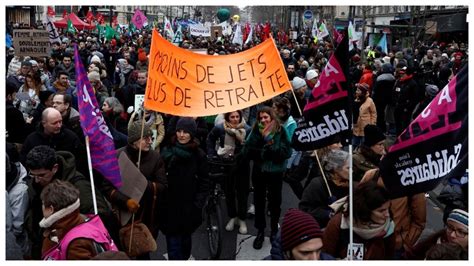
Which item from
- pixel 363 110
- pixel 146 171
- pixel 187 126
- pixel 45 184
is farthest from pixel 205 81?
pixel 363 110

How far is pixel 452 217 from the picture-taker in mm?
3441

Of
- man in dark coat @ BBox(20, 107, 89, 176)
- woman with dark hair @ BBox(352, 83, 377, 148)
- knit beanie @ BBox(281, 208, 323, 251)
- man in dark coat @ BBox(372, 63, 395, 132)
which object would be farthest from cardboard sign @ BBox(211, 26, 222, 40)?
knit beanie @ BBox(281, 208, 323, 251)

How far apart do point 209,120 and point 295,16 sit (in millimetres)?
57054

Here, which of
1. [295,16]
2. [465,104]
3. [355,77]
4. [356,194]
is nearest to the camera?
[465,104]

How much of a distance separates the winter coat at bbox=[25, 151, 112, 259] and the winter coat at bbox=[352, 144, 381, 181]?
1.93m

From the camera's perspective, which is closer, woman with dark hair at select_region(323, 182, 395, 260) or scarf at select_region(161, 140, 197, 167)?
woman with dark hair at select_region(323, 182, 395, 260)

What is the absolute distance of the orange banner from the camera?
182 inches

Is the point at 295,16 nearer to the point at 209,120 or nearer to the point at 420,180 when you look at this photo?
the point at 209,120

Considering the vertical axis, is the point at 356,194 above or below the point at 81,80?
below

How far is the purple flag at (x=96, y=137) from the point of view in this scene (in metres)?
4.23

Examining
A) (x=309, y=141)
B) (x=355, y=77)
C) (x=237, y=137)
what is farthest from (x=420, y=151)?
(x=355, y=77)

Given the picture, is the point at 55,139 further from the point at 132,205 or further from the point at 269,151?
the point at 269,151

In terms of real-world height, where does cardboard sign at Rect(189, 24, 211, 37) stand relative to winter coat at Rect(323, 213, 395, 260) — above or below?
above

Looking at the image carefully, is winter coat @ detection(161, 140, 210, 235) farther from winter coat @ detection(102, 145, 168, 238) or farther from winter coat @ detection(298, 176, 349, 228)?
winter coat @ detection(298, 176, 349, 228)
